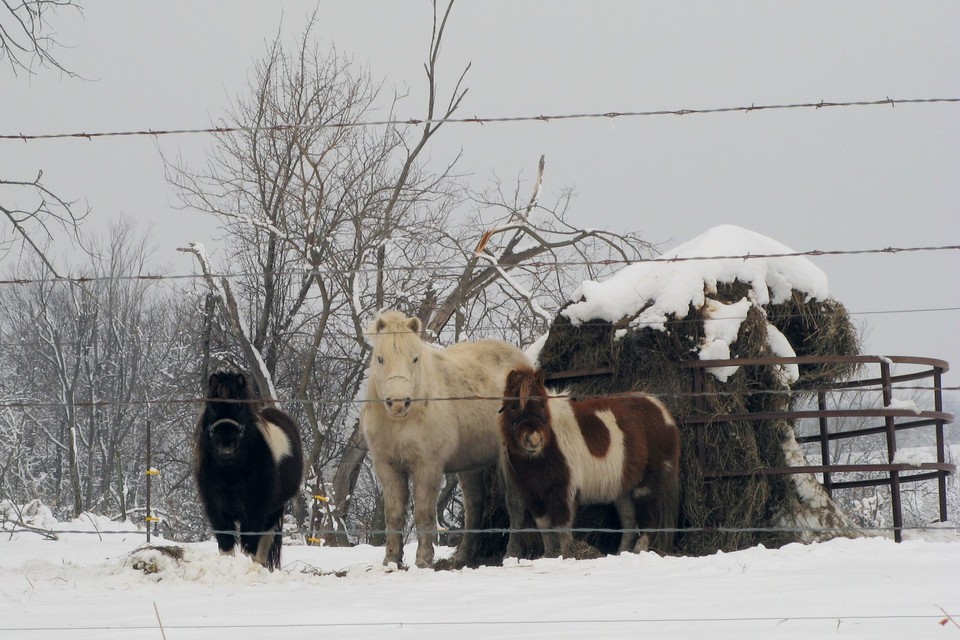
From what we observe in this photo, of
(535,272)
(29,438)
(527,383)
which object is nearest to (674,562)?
(527,383)

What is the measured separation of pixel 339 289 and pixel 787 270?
9.81 meters

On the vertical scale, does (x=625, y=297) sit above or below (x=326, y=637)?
above

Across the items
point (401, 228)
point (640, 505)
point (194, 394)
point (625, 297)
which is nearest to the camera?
Answer: point (640, 505)

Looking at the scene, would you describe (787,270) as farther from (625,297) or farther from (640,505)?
(640,505)

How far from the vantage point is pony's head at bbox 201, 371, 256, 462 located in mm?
8617

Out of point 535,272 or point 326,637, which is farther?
point 535,272

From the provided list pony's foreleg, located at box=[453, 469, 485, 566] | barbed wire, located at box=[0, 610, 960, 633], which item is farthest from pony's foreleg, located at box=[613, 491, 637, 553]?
barbed wire, located at box=[0, 610, 960, 633]

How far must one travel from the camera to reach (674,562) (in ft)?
24.3

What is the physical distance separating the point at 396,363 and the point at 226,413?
4.73 feet

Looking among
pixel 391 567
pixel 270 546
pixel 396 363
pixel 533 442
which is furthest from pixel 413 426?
pixel 270 546

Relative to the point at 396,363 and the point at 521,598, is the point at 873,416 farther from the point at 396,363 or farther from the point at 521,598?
the point at 521,598

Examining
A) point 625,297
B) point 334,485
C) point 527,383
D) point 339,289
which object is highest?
point 339,289

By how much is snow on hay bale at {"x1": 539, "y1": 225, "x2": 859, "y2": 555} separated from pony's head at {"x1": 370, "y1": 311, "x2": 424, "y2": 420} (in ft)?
6.80

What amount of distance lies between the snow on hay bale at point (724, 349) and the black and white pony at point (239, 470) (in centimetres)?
313
